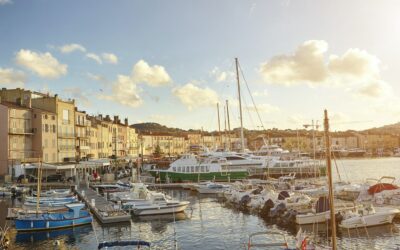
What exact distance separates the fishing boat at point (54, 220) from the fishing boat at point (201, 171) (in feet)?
122

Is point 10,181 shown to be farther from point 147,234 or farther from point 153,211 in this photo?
point 147,234

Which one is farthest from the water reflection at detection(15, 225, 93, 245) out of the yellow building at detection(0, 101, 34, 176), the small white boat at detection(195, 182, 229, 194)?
the yellow building at detection(0, 101, 34, 176)

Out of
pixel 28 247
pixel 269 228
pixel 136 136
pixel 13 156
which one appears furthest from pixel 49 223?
pixel 136 136

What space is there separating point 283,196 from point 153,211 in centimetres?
1372

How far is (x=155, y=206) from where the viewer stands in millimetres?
42500

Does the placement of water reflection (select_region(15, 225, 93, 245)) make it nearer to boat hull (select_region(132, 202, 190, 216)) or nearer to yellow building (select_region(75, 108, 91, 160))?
boat hull (select_region(132, 202, 190, 216))

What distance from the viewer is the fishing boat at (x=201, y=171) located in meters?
74.1

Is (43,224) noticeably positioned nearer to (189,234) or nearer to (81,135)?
(189,234)

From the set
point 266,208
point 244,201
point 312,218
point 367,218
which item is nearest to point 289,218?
point 312,218

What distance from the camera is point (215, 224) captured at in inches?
1496

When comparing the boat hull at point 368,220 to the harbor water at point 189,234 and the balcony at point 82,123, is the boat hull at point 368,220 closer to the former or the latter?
the harbor water at point 189,234

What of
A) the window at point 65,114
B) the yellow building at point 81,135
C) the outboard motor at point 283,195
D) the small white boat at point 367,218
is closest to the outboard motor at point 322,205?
the small white boat at point 367,218

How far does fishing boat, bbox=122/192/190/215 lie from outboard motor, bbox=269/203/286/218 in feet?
31.2

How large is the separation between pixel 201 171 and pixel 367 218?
140 ft
